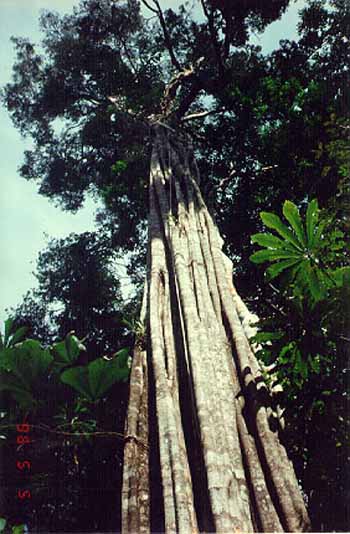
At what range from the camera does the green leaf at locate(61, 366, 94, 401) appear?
149 inches

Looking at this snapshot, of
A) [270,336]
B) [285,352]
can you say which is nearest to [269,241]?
[270,336]

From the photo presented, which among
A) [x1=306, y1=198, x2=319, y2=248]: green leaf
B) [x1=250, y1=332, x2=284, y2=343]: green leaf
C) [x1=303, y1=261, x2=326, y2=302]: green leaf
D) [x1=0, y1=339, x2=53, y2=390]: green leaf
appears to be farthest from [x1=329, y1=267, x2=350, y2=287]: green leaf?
[x1=0, y1=339, x2=53, y2=390]: green leaf

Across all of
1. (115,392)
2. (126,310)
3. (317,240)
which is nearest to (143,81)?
(126,310)

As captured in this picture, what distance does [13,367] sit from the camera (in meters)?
4.02

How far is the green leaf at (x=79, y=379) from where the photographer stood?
3777 mm

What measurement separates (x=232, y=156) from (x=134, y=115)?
1.77m

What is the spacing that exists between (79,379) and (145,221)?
4918 mm

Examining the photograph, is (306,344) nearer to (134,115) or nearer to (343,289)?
(343,289)

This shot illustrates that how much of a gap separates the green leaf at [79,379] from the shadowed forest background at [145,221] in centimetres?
2

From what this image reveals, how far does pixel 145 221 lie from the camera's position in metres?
8.43

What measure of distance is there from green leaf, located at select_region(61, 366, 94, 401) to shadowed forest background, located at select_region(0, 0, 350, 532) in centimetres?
2

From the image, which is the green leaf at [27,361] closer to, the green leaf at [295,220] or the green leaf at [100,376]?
the green leaf at [100,376]

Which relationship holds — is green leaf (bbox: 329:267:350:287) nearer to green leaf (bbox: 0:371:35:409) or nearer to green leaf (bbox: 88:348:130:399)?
green leaf (bbox: 88:348:130:399)

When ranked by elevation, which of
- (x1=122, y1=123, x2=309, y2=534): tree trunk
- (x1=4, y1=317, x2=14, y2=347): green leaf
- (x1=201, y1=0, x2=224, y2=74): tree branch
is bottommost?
(x1=122, y1=123, x2=309, y2=534): tree trunk
